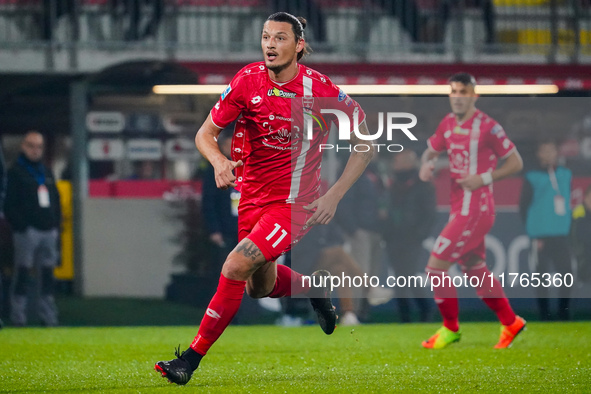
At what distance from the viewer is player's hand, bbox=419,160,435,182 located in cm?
860

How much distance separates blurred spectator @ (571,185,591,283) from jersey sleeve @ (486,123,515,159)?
188 cm

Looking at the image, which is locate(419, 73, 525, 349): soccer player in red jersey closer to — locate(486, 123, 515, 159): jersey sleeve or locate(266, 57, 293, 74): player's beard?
locate(486, 123, 515, 159): jersey sleeve

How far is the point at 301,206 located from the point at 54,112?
6306 mm

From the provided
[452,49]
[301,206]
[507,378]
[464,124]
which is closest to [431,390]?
[507,378]

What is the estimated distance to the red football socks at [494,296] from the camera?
786cm

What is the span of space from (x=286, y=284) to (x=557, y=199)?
4166mm

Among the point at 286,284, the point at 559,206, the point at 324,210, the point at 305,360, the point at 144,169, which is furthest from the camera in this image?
the point at 144,169

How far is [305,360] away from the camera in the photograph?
710 cm

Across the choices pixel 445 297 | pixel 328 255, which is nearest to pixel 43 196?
pixel 328 255

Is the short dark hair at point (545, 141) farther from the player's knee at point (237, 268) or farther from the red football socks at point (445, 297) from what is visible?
the player's knee at point (237, 268)

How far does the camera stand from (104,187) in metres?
10.8

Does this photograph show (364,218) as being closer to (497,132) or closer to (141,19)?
(497,132)

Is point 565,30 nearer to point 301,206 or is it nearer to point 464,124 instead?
point 464,124

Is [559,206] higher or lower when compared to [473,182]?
lower
